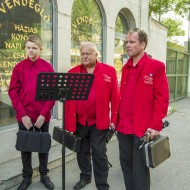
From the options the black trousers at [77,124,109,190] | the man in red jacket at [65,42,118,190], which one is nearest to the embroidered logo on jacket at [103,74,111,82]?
the man in red jacket at [65,42,118,190]

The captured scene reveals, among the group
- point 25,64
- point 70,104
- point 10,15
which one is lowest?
point 70,104

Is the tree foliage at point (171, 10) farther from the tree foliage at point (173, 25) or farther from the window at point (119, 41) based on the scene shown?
the window at point (119, 41)

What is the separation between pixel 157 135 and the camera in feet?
9.59

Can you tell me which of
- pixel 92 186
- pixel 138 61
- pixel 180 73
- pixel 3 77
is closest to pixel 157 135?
pixel 138 61

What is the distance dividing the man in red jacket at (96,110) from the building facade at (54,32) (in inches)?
61.7

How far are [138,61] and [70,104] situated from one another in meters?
1.03

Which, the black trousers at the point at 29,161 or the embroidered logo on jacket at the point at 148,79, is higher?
the embroidered logo on jacket at the point at 148,79

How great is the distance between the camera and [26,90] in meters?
3.46

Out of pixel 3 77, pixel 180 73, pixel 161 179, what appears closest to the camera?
pixel 161 179

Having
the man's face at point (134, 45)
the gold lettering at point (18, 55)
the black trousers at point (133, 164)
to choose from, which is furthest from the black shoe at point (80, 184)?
the gold lettering at point (18, 55)

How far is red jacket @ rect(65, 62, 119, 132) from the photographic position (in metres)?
3.43

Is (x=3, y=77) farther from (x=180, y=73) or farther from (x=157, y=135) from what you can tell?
(x=180, y=73)

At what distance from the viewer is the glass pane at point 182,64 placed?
46.5 ft

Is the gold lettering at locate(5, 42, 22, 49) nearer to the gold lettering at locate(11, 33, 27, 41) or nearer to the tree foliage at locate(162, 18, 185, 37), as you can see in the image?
the gold lettering at locate(11, 33, 27, 41)
